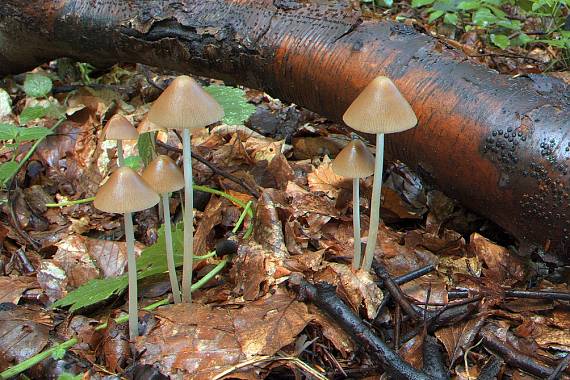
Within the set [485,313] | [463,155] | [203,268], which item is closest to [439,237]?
[463,155]

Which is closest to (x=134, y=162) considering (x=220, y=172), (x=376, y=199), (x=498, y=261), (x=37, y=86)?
(x=220, y=172)

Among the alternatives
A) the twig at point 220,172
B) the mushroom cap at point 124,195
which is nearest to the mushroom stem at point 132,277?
the mushroom cap at point 124,195

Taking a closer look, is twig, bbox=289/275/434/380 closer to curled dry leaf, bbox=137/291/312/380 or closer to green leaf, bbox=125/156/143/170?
curled dry leaf, bbox=137/291/312/380

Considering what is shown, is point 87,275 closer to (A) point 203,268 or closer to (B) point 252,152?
(A) point 203,268

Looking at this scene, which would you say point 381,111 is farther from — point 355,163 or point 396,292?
point 396,292

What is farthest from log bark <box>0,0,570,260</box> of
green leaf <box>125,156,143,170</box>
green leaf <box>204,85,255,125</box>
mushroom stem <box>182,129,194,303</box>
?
mushroom stem <box>182,129,194,303</box>

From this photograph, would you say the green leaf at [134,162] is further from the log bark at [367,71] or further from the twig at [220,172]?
the log bark at [367,71]
